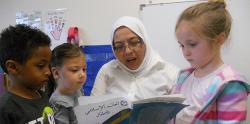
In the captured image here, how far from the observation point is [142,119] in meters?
0.94

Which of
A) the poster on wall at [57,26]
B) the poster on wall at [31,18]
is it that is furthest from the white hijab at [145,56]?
the poster on wall at [31,18]

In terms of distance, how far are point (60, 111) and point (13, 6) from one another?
7.67 ft

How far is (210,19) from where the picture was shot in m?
0.96

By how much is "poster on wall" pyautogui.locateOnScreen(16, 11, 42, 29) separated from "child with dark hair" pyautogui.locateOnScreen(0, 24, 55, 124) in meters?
2.09

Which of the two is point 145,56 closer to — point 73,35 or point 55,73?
point 55,73

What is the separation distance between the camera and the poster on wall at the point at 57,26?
2.94 m

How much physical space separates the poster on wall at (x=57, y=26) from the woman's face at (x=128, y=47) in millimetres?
1665

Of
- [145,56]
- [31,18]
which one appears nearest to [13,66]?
[145,56]

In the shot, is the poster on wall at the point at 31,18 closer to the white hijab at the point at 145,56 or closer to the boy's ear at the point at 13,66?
the white hijab at the point at 145,56

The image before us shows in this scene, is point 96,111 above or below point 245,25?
below

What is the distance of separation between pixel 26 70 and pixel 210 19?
2.11ft

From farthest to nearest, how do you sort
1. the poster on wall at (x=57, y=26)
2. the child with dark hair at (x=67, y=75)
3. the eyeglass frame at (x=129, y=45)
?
the poster on wall at (x=57, y=26) < the eyeglass frame at (x=129, y=45) < the child with dark hair at (x=67, y=75)

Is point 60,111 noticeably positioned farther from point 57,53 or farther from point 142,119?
point 142,119

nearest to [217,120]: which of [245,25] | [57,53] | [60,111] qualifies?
[60,111]
